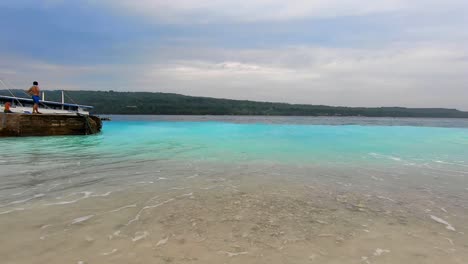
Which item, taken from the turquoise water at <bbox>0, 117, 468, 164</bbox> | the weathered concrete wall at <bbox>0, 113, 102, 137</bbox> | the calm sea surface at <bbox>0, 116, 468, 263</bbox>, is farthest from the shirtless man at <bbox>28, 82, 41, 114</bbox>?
the calm sea surface at <bbox>0, 116, 468, 263</bbox>

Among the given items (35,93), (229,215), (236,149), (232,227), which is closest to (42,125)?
(35,93)

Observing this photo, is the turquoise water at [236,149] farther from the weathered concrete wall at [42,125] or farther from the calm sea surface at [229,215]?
the calm sea surface at [229,215]

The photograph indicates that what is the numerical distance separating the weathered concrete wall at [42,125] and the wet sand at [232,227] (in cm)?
1888

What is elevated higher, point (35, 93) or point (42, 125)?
point (35, 93)

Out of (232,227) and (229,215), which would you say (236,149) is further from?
(232,227)

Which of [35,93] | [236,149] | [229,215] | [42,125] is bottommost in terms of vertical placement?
[236,149]

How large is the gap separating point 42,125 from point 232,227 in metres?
23.3

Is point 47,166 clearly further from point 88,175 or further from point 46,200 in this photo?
point 46,200

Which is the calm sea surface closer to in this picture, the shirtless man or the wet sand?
the wet sand

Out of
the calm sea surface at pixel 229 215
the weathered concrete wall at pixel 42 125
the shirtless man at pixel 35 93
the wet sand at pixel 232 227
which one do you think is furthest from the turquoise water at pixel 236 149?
the wet sand at pixel 232 227

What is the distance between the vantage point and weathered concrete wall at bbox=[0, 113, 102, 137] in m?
22.3

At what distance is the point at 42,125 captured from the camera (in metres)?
23.6

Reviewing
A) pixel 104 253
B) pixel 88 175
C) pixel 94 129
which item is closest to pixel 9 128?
pixel 94 129

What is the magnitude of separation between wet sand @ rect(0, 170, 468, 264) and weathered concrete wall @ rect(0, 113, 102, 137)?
61.9 feet
